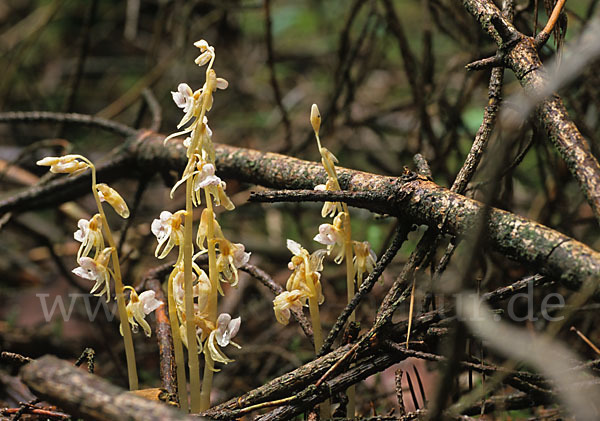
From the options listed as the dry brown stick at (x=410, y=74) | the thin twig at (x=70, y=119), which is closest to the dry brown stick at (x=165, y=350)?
the thin twig at (x=70, y=119)

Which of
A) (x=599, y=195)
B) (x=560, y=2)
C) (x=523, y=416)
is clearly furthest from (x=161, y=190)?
(x=599, y=195)

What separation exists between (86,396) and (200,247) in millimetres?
352

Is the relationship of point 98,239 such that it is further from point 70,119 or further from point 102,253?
point 70,119

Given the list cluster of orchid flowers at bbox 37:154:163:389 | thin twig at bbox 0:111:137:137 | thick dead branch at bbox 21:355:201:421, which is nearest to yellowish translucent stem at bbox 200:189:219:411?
cluster of orchid flowers at bbox 37:154:163:389

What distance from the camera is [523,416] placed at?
5.66 ft

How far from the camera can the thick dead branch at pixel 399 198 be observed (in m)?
0.99

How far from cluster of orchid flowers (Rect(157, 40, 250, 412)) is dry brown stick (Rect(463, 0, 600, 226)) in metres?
0.60

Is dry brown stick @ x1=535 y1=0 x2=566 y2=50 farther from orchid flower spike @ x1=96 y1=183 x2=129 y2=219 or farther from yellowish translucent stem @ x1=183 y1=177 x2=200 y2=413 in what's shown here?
orchid flower spike @ x1=96 y1=183 x2=129 y2=219

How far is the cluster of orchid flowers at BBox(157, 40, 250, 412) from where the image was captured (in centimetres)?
112

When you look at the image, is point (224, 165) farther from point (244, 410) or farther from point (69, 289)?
point (69, 289)

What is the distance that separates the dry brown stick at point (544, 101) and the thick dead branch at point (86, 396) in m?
0.72

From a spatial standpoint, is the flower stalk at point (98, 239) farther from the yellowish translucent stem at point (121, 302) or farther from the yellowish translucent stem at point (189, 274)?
the yellowish translucent stem at point (189, 274)

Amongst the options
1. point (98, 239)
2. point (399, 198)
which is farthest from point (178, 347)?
point (399, 198)

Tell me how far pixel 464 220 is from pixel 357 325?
1.03 feet
